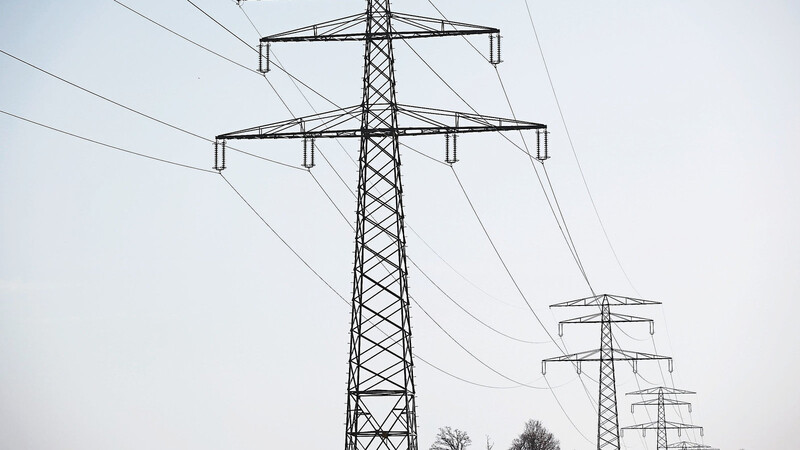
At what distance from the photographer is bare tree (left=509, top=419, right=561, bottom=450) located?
13762cm

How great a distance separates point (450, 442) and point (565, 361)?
66225mm

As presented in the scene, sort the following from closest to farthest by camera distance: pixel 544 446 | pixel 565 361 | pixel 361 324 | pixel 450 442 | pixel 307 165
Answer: pixel 361 324, pixel 307 165, pixel 565 361, pixel 450 442, pixel 544 446

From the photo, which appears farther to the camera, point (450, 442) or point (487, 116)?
point (450, 442)

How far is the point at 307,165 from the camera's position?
3638 cm

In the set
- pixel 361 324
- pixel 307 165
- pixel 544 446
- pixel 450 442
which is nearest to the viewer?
pixel 361 324

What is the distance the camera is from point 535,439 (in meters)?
140

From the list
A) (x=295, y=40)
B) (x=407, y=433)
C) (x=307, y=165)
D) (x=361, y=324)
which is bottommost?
(x=407, y=433)

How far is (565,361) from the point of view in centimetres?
6181

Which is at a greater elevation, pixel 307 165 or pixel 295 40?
pixel 295 40

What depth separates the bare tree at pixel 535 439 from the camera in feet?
452

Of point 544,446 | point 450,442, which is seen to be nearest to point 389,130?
point 450,442

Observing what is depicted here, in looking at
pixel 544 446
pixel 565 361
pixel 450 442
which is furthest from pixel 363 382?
pixel 544 446

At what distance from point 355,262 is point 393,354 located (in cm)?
253

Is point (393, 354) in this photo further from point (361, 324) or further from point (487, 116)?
point (487, 116)
